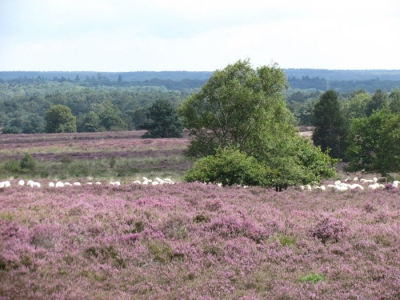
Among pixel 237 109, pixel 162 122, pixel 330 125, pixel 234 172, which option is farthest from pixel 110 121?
pixel 234 172

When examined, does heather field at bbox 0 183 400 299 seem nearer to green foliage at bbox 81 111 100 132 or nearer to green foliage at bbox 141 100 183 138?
green foliage at bbox 141 100 183 138

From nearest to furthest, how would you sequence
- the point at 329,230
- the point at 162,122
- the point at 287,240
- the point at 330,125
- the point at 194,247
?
the point at 194,247, the point at 287,240, the point at 329,230, the point at 330,125, the point at 162,122

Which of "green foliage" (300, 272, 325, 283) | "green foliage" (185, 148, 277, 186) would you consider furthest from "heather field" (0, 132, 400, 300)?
"green foliage" (185, 148, 277, 186)

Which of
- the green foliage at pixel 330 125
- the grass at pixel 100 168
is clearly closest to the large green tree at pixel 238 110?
the grass at pixel 100 168

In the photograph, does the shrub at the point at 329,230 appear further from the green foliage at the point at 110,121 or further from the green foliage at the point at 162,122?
the green foliage at the point at 110,121

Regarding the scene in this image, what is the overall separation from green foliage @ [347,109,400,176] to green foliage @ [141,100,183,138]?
138 feet

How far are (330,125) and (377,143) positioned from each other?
67.8 feet

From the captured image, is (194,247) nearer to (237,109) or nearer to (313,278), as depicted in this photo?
(313,278)

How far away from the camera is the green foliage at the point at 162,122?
75812 mm

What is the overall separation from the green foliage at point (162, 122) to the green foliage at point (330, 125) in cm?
2755

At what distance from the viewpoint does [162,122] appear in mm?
77125

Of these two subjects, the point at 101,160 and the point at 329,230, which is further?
the point at 101,160

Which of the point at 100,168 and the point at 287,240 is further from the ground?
the point at 287,240

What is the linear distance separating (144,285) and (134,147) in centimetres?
5116
